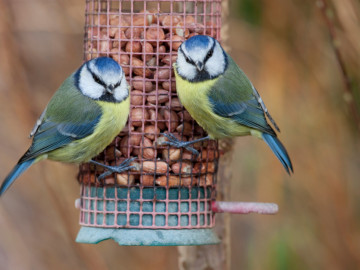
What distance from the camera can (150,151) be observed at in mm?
3738

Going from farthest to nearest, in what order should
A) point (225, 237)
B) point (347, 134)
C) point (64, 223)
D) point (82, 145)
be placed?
point (347, 134)
point (64, 223)
point (225, 237)
point (82, 145)

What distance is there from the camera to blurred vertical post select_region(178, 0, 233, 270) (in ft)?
13.7

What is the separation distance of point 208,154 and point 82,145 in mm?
713

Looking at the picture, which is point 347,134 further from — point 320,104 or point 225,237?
point 225,237

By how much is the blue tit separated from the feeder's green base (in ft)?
1.06

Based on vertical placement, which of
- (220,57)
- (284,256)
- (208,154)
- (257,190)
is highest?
(220,57)

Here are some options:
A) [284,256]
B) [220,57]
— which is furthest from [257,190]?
[220,57]

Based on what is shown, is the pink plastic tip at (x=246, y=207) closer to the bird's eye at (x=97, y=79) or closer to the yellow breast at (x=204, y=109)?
the yellow breast at (x=204, y=109)

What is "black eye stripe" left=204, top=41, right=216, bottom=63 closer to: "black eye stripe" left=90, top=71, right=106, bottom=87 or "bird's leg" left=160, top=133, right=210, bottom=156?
"bird's leg" left=160, top=133, right=210, bottom=156

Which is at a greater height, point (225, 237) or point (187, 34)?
point (187, 34)

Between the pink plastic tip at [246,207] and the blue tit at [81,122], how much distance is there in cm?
56

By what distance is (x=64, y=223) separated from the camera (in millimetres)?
4617

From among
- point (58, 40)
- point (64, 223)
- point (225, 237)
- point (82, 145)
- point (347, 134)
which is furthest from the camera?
point (58, 40)

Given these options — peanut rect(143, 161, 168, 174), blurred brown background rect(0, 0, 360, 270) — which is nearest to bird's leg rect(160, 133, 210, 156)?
peanut rect(143, 161, 168, 174)
